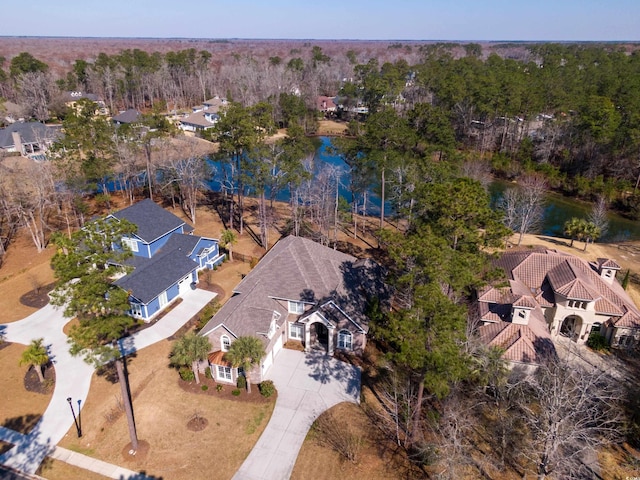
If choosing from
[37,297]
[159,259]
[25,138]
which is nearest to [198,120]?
[25,138]

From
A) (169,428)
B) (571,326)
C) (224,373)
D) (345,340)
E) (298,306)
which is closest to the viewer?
(169,428)

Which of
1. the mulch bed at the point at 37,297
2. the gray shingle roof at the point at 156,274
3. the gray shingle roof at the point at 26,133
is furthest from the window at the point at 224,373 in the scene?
the gray shingle roof at the point at 26,133

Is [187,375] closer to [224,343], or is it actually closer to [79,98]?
[224,343]

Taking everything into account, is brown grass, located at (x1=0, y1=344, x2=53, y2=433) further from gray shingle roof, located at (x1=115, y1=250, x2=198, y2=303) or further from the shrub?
the shrub

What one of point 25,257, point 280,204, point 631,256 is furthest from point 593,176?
point 25,257

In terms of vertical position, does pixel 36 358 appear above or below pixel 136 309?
above

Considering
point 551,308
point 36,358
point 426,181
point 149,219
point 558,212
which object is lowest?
point 558,212

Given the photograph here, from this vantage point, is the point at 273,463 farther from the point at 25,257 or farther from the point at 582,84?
the point at 582,84
